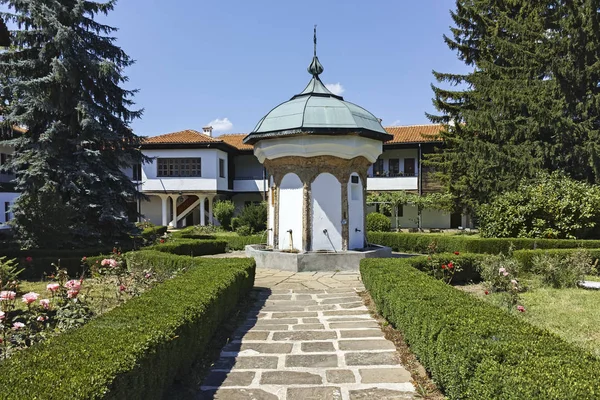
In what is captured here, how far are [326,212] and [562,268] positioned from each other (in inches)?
230

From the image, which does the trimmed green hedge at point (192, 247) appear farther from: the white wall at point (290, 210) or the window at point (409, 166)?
the window at point (409, 166)

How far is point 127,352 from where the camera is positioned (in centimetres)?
319

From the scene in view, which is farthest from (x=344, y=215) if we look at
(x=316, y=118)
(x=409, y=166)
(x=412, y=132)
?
(x=412, y=132)

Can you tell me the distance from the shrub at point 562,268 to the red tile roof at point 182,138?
21.7m

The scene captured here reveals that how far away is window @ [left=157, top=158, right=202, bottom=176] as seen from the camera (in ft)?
92.5

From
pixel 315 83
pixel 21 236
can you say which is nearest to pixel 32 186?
pixel 21 236

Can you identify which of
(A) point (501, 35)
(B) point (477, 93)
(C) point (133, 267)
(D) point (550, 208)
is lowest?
(C) point (133, 267)

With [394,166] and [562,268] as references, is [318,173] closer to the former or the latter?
[562,268]

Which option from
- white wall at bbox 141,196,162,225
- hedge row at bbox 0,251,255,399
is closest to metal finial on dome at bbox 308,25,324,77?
hedge row at bbox 0,251,255,399

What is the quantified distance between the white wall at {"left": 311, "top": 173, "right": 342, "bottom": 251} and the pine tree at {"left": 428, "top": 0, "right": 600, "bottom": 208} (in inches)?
460

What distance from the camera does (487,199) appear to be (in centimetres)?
2125

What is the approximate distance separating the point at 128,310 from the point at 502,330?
377 centimetres

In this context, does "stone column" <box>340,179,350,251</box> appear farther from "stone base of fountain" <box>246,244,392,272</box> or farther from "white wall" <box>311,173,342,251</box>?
"stone base of fountain" <box>246,244,392,272</box>

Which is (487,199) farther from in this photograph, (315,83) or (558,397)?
(558,397)
